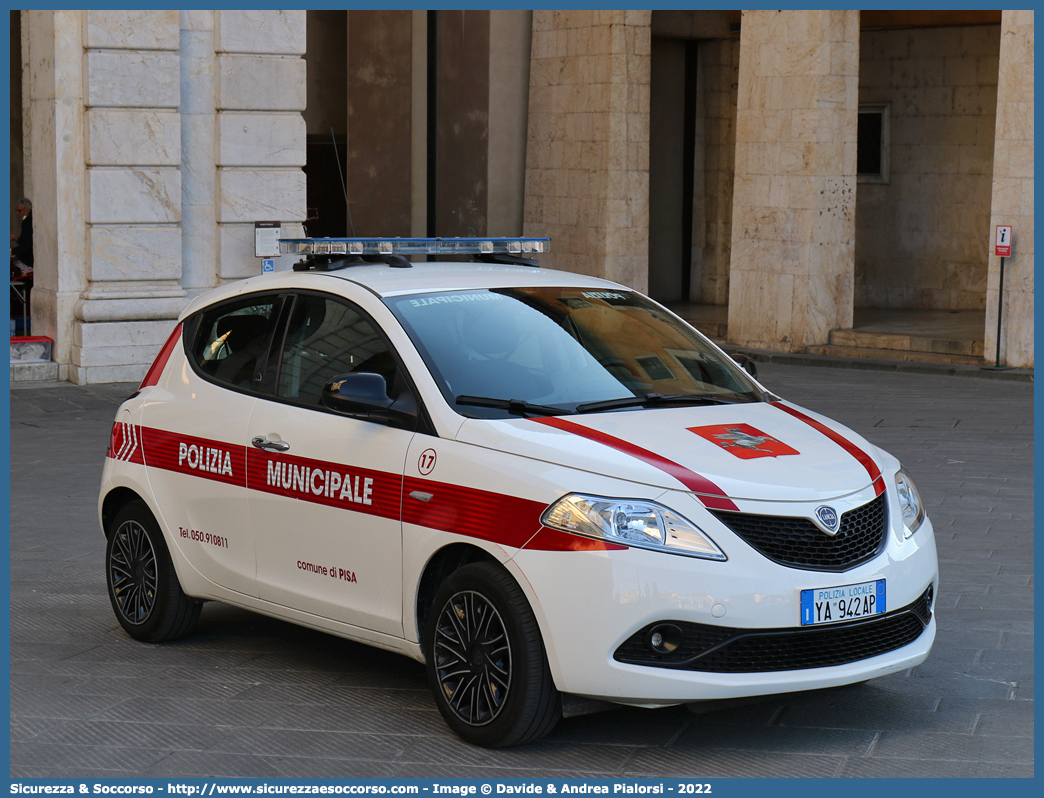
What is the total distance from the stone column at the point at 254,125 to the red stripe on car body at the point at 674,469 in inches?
472

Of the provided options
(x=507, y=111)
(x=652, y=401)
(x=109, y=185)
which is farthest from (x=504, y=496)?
(x=507, y=111)

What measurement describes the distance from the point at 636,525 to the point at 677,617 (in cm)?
31

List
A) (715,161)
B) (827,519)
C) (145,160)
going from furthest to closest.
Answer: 1. (715,161)
2. (145,160)
3. (827,519)

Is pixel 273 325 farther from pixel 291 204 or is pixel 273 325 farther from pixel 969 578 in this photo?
pixel 291 204

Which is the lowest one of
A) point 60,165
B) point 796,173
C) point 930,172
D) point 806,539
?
point 806,539

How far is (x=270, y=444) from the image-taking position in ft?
18.6

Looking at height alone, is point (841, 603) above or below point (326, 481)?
below

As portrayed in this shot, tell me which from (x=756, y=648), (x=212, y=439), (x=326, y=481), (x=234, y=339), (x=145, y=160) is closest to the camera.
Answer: (x=756, y=648)

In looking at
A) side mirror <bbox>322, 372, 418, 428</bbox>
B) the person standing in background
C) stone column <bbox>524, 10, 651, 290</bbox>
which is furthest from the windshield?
stone column <bbox>524, 10, 651, 290</bbox>

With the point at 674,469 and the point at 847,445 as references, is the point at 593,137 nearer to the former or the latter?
the point at 847,445

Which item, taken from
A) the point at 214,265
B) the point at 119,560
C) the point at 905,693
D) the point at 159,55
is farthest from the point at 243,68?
A: the point at 905,693

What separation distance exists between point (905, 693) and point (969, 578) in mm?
2093

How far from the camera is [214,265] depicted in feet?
54.0

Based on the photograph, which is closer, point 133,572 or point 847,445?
point 847,445
